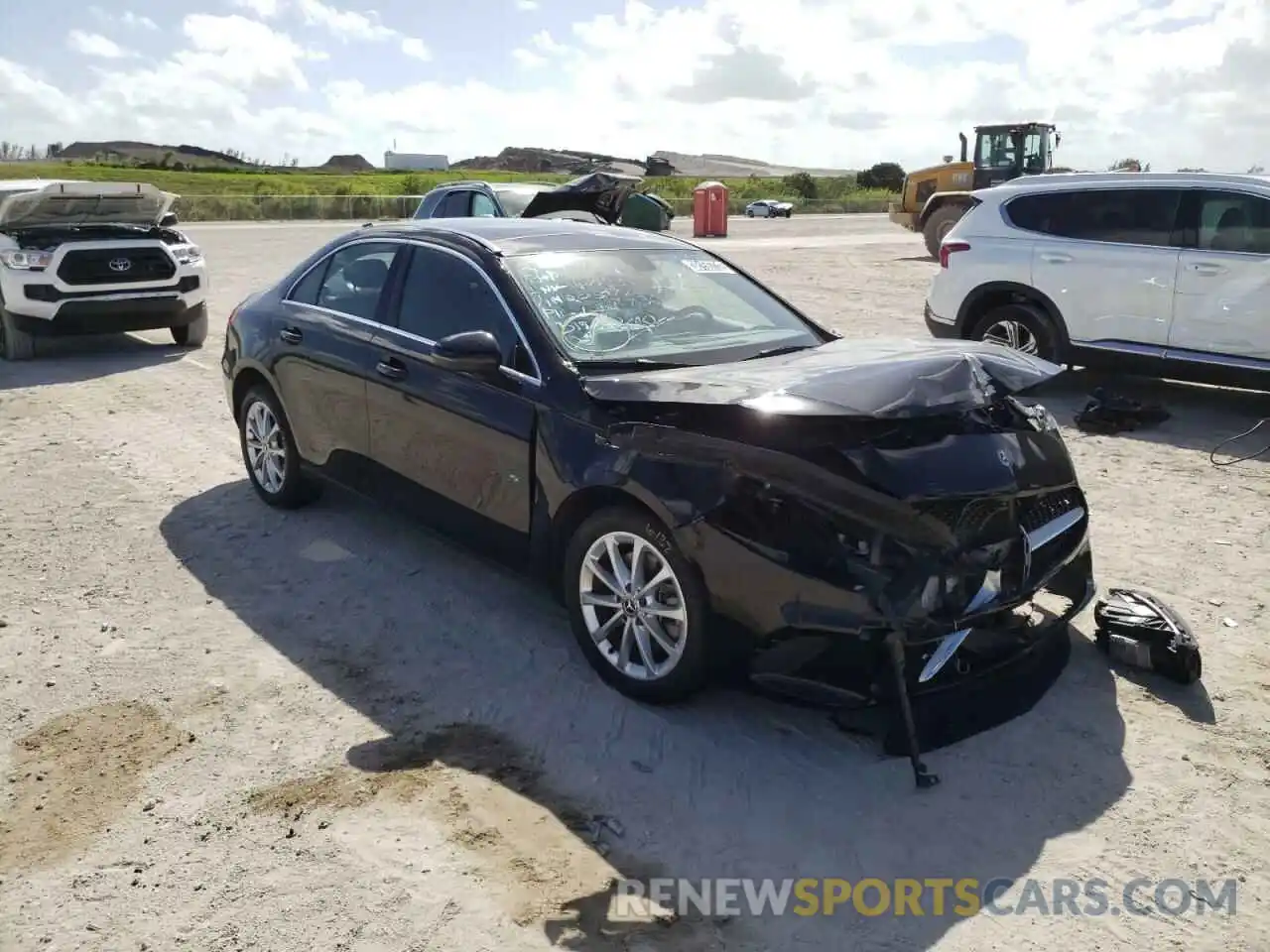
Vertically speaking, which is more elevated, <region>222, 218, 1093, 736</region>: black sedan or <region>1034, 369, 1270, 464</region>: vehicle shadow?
<region>222, 218, 1093, 736</region>: black sedan

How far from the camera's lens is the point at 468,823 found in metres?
3.47

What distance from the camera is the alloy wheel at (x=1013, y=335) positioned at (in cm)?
945

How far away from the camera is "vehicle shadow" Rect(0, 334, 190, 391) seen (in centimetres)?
1054

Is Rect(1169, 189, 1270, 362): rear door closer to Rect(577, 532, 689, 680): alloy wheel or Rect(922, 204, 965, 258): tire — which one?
Rect(577, 532, 689, 680): alloy wheel

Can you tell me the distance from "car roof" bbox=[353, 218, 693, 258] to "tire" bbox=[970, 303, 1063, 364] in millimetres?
4709

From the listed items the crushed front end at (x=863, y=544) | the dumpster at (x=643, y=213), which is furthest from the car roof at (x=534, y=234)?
the dumpster at (x=643, y=213)

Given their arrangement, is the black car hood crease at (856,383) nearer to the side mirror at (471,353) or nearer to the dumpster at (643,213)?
the side mirror at (471,353)

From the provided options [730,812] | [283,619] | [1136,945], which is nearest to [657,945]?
[730,812]

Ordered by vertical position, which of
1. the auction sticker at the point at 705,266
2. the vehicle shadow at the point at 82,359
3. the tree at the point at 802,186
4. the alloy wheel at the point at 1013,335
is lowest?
the vehicle shadow at the point at 82,359

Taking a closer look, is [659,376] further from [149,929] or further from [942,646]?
[149,929]

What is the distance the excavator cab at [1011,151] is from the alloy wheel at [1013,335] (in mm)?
17365

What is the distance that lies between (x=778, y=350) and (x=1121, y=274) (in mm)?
5180

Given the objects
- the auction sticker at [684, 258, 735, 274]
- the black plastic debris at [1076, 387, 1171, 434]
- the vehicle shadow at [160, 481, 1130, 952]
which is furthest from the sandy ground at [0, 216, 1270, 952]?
the black plastic debris at [1076, 387, 1171, 434]

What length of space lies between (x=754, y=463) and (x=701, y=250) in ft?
7.53
